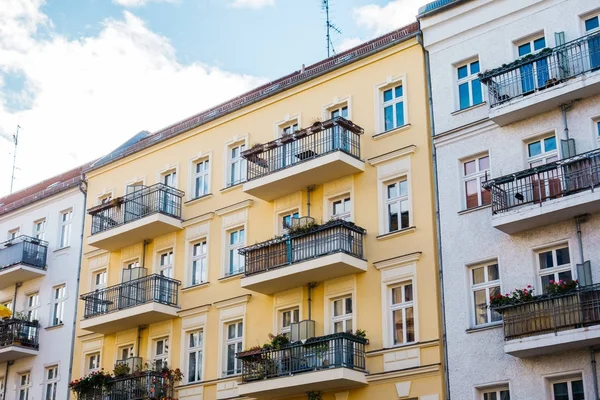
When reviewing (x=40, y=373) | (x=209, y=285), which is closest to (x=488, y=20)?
(x=209, y=285)

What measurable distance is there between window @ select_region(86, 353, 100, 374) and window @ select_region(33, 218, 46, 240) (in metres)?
6.10

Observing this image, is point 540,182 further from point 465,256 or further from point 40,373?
point 40,373

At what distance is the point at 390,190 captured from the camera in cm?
2586

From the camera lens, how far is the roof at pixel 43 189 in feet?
117

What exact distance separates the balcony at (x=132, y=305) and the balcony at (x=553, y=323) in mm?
11757

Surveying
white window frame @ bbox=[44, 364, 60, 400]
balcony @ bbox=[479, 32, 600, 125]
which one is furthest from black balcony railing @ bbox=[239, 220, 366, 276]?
white window frame @ bbox=[44, 364, 60, 400]

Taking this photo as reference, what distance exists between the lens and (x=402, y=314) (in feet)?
80.0

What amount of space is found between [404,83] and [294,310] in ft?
22.5

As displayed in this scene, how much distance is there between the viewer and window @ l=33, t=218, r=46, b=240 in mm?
36078

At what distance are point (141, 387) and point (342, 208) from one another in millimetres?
7833

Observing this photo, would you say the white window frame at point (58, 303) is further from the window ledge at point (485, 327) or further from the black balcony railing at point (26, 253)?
the window ledge at point (485, 327)

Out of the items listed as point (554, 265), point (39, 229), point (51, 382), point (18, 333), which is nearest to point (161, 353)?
point (51, 382)

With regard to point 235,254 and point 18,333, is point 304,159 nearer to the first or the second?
point 235,254

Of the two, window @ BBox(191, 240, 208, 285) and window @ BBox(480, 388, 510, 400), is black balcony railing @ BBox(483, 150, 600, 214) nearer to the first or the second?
window @ BBox(480, 388, 510, 400)
